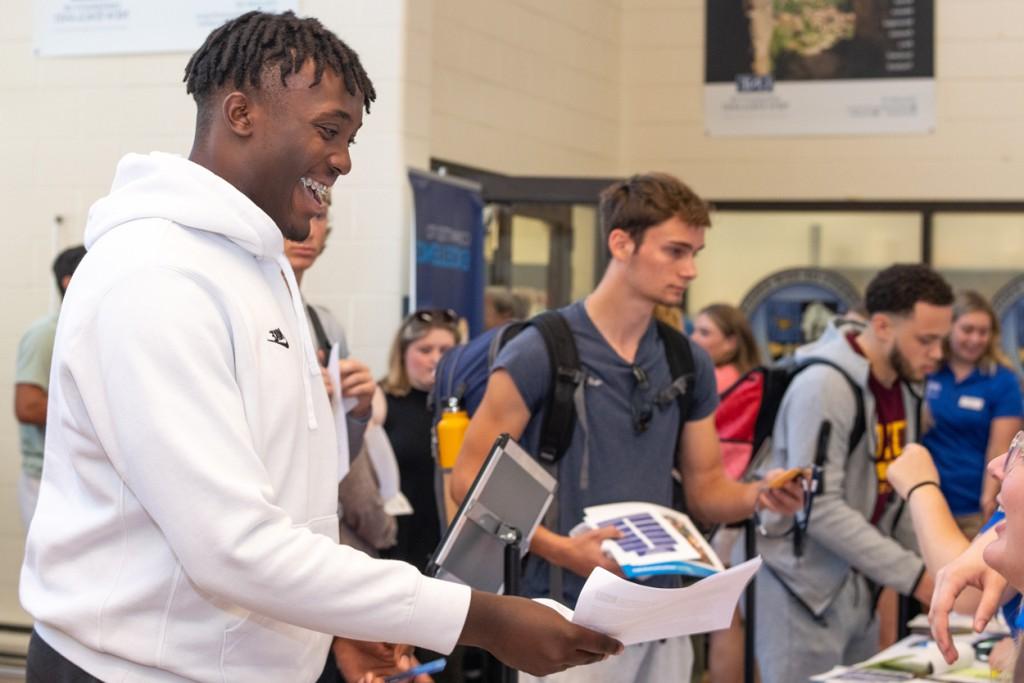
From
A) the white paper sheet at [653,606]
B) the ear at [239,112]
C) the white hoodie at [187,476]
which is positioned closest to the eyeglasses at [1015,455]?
the white paper sheet at [653,606]

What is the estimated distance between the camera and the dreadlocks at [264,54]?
1642 millimetres

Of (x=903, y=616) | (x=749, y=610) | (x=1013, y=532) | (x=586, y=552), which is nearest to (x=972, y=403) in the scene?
(x=903, y=616)

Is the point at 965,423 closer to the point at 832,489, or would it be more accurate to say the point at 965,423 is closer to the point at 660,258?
the point at 832,489

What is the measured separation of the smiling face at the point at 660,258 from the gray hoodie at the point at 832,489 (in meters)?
0.91

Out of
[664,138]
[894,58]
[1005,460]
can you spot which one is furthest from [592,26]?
[1005,460]

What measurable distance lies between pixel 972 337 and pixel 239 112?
5015mm

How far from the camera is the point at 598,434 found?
298 cm

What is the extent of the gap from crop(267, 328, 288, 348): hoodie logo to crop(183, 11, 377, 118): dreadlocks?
0.28 meters

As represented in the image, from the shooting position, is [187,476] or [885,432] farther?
[885,432]

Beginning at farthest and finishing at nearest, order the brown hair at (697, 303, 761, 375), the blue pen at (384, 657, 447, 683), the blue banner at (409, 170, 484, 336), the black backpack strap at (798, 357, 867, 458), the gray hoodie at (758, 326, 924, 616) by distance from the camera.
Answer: the brown hair at (697, 303, 761, 375) < the blue banner at (409, 170, 484, 336) < the black backpack strap at (798, 357, 867, 458) < the gray hoodie at (758, 326, 924, 616) < the blue pen at (384, 657, 447, 683)

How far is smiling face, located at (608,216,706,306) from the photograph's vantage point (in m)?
3.12

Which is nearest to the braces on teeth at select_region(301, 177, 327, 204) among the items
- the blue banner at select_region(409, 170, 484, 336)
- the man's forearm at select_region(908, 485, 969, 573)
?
the man's forearm at select_region(908, 485, 969, 573)

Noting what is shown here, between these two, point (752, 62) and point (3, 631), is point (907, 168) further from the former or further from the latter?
point (3, 631)

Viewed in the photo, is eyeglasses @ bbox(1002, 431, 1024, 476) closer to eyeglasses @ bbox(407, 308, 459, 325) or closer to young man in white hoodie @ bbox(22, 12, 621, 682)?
young man in white hoodie @ bbox(22, 12, 621, 682)
